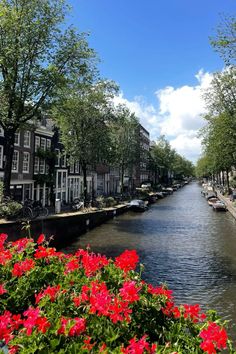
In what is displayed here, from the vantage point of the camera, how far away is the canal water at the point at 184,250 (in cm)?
1735

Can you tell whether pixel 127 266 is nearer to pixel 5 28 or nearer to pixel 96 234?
pixel 5 28

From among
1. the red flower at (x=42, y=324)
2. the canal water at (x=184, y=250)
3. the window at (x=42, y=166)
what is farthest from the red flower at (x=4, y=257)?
the window at (x=42, y=166)

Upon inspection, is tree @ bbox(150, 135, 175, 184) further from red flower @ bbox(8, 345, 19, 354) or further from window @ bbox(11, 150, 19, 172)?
red flower @ bbox(8, 345, 19, 354)

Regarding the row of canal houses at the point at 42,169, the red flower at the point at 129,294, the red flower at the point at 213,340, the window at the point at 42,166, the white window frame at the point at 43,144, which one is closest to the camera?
the red flower at the point at 213,340

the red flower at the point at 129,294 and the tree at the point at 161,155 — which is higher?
the tree at the point at 161,155

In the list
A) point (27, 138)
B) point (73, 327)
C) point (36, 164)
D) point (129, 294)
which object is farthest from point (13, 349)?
point (36, 164)

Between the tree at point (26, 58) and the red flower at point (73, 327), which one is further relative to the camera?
the tree at point (26, 58)

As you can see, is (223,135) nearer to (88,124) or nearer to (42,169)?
(88,124)

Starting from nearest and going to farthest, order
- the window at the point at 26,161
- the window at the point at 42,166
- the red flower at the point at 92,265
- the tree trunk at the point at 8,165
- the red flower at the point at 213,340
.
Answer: the red flower at the point at 213,340 < the red flower at the point at 92,265 < the tree trunk at the point at 8,165 < the window at the point at 26,161 < the window at the point at 42,166

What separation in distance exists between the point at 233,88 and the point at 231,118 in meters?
5.32

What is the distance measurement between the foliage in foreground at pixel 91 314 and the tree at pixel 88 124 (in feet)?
122

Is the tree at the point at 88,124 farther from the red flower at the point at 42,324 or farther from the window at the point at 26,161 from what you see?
the red flower at the point at 42,324

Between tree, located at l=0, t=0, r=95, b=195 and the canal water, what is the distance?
10464 millimetres

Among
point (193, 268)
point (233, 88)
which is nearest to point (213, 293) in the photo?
point (193, 268)
